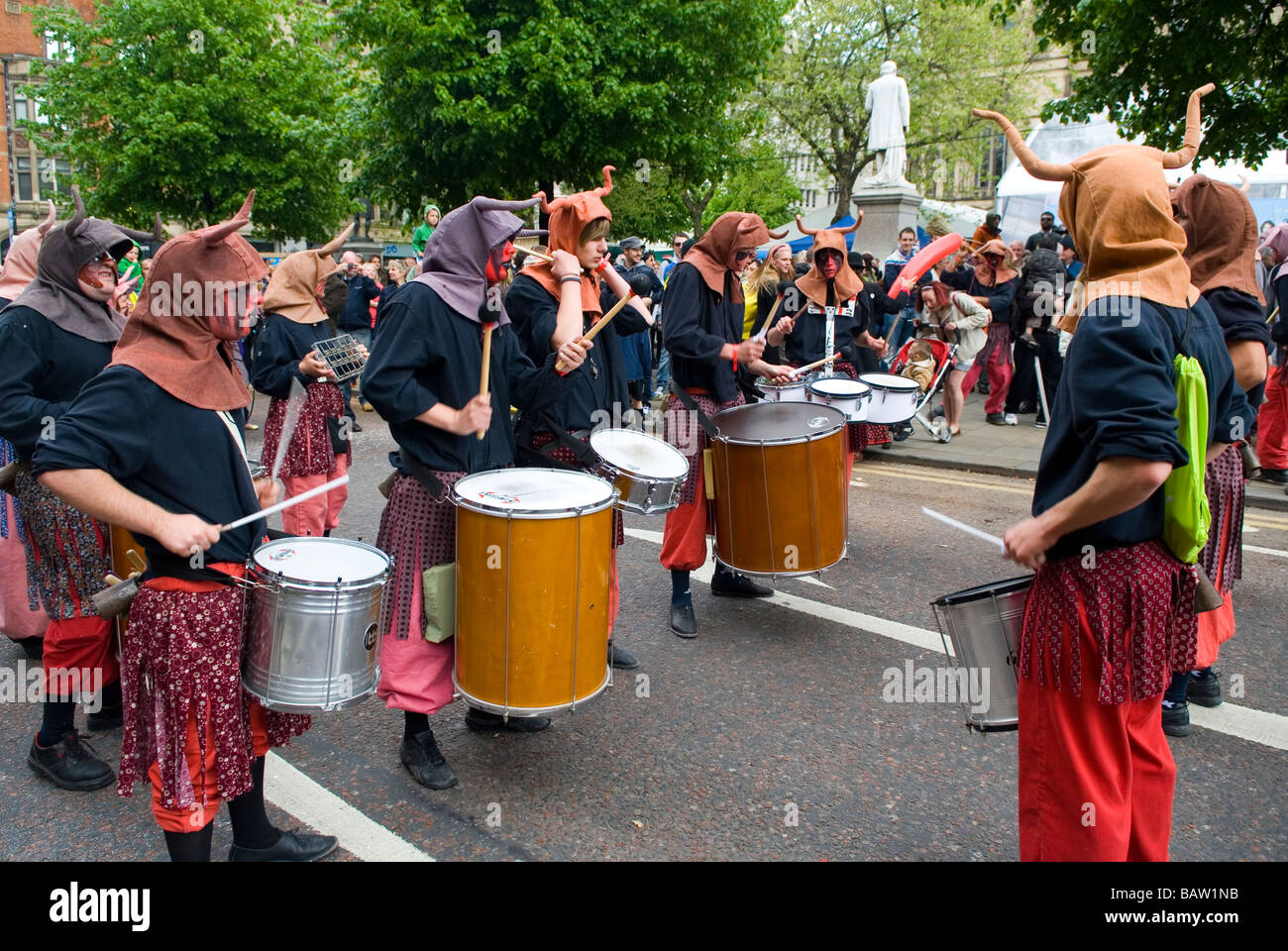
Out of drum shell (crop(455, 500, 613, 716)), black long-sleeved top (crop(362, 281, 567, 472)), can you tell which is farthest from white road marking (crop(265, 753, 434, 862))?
black long-sleeved top (crop(362, 281, 567, 472))

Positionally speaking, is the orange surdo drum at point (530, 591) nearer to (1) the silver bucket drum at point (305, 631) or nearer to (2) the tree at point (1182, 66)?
(1) the silver bucket drum at point (305, 631)

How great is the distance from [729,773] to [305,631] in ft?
5.64

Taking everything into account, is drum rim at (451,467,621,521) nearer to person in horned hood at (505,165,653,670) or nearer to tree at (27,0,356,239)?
person in horned hood at (505,165,653,670)

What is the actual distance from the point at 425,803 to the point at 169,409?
170cm

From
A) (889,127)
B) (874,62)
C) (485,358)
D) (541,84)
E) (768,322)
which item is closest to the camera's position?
(485,358)

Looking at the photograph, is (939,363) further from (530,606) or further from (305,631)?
(305,631)

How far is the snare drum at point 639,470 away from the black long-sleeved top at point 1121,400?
1.79 m

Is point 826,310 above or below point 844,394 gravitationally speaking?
above

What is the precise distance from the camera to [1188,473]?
2410mm

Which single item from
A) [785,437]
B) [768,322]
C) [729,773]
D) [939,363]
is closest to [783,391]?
[768,322]

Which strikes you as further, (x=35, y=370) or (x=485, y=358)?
(x=35, y=370)

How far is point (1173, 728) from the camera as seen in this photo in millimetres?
4039

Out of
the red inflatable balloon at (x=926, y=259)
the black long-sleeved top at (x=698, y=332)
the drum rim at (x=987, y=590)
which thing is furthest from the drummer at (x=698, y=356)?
the red inflatable balloon at (x=926, y=259)

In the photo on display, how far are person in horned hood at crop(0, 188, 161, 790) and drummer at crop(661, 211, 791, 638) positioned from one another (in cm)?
249
